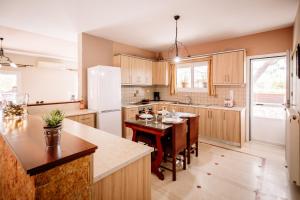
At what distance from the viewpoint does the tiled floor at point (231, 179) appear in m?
2.12

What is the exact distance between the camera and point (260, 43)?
3.84 metres

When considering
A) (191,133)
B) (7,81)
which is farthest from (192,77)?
(7,81)

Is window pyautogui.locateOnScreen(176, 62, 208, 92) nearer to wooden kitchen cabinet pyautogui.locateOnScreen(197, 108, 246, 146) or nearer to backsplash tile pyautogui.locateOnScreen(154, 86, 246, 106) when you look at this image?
backsplash tile pyautogui.locateOnScreen(154, 86, 246, 106)

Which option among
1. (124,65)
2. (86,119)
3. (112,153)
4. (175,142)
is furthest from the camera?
(124,65)

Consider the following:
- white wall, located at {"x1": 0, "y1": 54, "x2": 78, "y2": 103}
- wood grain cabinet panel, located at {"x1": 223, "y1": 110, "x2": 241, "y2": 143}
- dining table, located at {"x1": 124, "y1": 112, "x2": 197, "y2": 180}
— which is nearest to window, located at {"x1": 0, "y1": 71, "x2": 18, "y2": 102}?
white wall, located at {"x1": 0, "y1": 54, "x2": 78, "y2": 103}

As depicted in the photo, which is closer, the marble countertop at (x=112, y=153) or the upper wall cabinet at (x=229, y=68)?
the marble countertop at (x=112, y=153)

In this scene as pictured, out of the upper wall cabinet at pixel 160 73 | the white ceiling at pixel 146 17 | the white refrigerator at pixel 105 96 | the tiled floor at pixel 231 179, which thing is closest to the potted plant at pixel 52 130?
the tiled floor at pixel 231 179

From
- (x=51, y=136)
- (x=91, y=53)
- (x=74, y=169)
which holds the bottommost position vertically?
(x=74, y=169)

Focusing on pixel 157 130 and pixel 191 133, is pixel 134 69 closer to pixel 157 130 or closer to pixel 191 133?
pixel 191 133

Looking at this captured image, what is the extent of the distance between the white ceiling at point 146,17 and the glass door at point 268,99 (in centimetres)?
88

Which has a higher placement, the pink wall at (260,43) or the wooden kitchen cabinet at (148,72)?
the pink wall at (260,43)

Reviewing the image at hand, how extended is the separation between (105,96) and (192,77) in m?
2.76

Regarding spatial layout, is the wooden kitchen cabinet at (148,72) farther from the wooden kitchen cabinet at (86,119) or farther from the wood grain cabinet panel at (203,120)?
→ the wooden kitchen cabinet at (86,119)

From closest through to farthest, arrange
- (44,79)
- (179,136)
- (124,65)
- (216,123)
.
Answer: (179,136) < (216,123) < (124,65) < (44,79)
